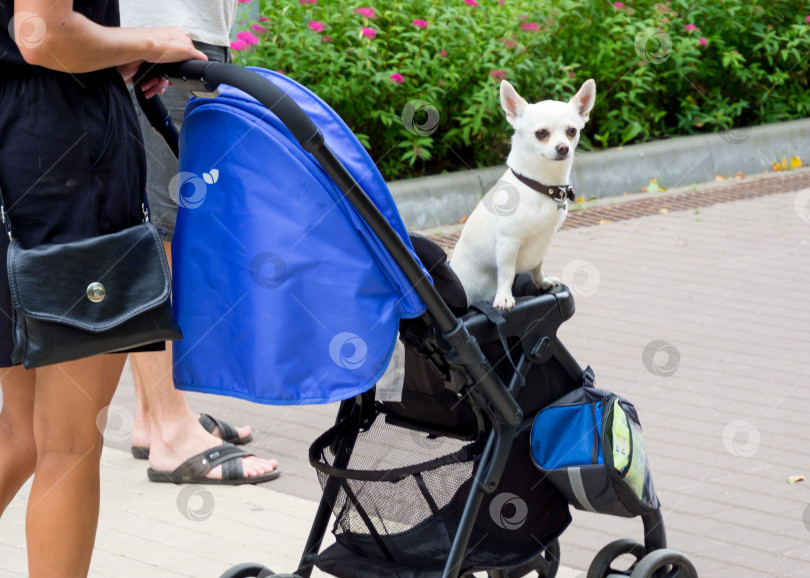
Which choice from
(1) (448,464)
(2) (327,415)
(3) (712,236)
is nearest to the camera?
(1) (448,464)

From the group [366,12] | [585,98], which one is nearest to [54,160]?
[585,98]

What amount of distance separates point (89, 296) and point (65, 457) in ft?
1.45

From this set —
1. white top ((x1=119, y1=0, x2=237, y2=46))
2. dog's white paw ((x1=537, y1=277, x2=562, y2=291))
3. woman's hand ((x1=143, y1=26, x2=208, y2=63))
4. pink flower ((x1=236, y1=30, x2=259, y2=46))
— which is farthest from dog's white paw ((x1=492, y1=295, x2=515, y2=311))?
pink flower ((x1=236, y1=30, x2=259, y2=46))

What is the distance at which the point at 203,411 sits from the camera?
16.3ft

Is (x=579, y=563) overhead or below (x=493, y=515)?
below

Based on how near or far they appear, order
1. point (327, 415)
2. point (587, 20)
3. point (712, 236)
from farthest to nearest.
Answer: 1. point (587, 20)
2. point (712, 236)
3. point (327, 415)

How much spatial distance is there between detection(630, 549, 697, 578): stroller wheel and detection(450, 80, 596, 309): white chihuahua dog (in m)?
0.74

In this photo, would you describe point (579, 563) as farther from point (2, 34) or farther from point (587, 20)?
point (587, 20)

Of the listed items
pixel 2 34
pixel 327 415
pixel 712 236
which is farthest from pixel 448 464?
pixel 712 236

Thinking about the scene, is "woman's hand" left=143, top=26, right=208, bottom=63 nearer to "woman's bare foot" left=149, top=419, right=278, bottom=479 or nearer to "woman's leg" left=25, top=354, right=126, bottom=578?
"woman's leg" left=25, top=354, right=126, bottom=578

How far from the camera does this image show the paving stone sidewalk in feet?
12.0

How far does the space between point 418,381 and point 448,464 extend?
24 cm

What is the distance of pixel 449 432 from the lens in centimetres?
288

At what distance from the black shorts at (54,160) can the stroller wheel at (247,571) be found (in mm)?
827
